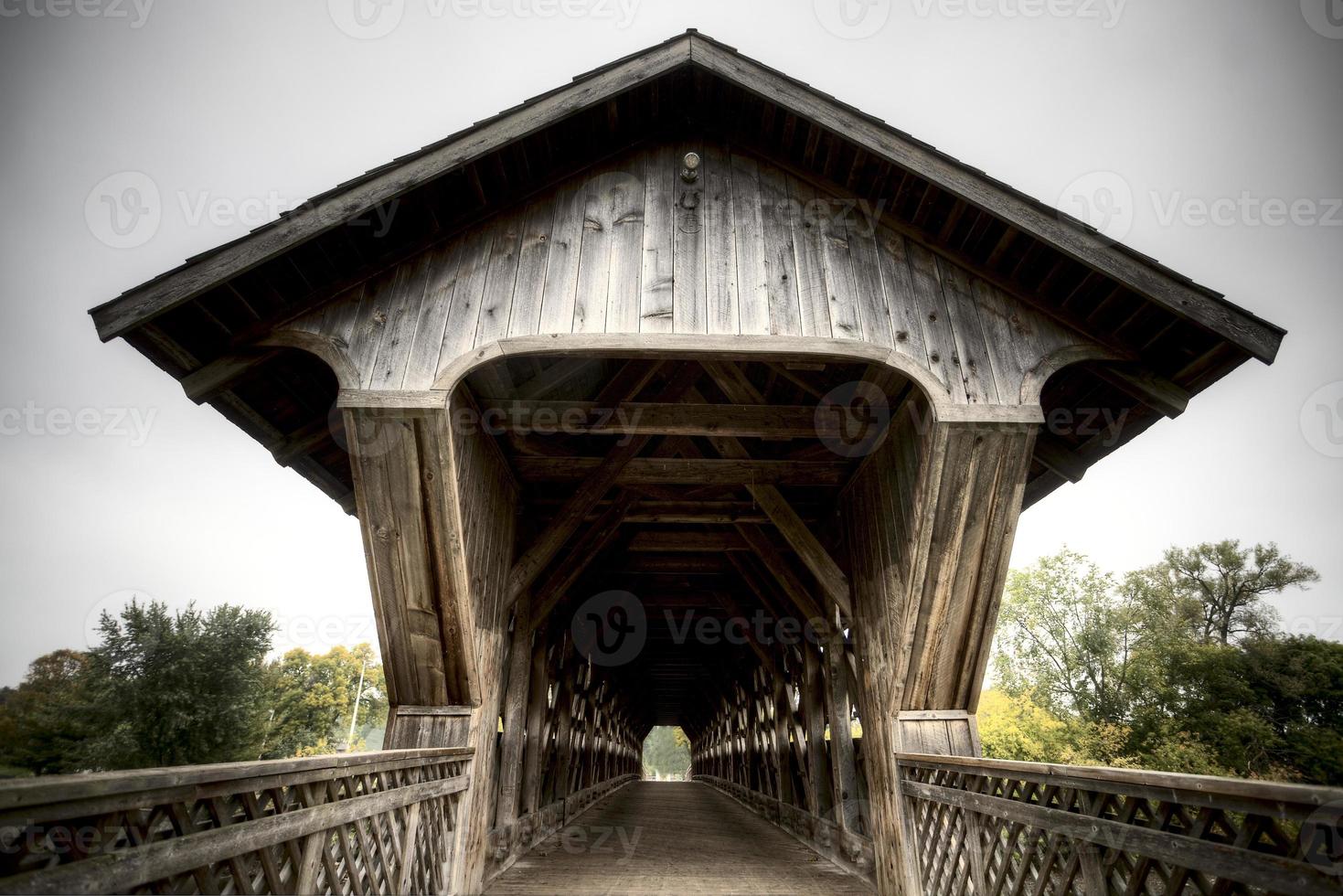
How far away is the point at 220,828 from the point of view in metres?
2.00

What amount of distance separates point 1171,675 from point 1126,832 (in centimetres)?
3127

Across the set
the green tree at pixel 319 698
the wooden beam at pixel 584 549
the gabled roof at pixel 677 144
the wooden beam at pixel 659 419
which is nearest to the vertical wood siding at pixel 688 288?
the gabled roof at pixel 677 144

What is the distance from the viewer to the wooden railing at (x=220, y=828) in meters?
1.43

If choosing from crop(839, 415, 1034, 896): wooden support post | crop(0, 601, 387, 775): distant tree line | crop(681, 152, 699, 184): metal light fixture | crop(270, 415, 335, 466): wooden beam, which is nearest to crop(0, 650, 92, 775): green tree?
crop(0, 601, 387, 775): distant tree line

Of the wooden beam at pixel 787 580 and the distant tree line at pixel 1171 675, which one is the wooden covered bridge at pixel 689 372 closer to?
the wooden beam at pixel 787 580

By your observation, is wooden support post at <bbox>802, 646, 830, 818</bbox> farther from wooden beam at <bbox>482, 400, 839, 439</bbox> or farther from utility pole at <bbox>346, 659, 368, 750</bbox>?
utility pole at <bbox>346, 659, 368, 750</bbox>

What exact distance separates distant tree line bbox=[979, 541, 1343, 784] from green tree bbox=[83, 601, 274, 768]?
32.0 meters

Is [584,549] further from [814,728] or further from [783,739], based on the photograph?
[783,739]

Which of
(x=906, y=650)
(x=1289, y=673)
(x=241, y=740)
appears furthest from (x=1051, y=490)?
(x=241, y=740)

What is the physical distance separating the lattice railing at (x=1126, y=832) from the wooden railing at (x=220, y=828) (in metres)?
2.87

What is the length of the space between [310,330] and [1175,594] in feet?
120

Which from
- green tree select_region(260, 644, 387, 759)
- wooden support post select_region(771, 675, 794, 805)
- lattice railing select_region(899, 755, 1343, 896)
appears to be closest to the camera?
lattice railing select_region(899, 755, 1343, 896)

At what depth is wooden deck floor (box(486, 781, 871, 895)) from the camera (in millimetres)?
5125

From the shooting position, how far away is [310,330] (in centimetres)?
420
